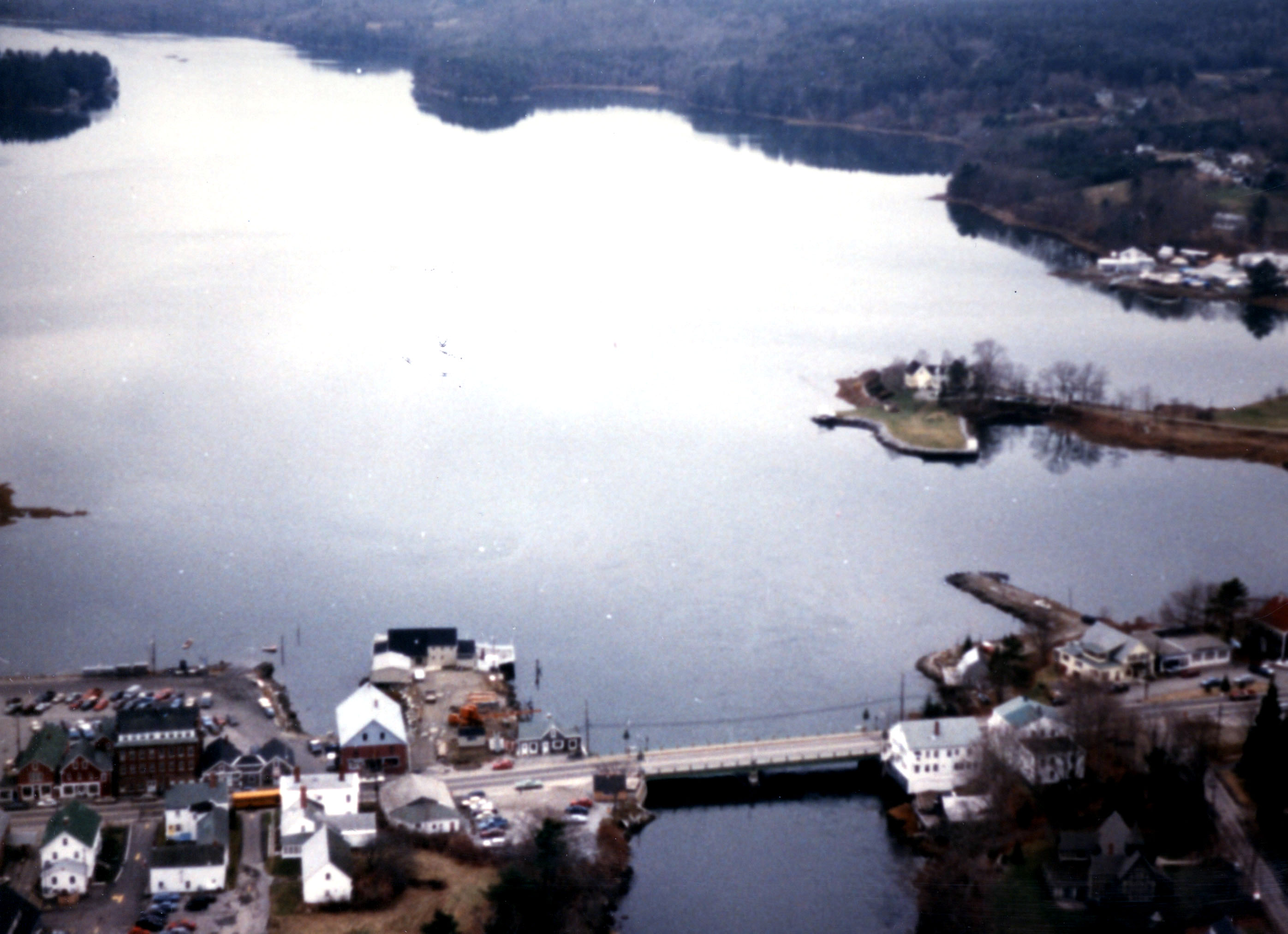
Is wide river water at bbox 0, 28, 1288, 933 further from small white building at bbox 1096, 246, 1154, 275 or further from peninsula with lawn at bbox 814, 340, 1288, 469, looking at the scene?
small white building at bbox 1096, 246, 1154, 275

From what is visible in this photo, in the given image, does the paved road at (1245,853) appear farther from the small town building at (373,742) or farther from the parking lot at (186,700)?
the parking lot at (186,700)

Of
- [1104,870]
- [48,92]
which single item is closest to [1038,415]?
[1104,870]

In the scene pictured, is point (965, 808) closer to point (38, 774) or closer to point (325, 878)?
point (325, 878)

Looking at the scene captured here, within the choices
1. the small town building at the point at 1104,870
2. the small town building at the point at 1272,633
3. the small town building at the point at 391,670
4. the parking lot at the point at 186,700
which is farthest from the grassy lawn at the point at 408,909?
the small town building at the point at 1272,633

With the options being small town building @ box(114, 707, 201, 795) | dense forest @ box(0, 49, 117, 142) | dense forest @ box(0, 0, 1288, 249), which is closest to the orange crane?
small town building @ box(114, 707, 201, 795)

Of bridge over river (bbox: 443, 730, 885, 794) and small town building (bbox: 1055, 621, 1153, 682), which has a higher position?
small town building (bbox: 1055, 621, 1153, 682)

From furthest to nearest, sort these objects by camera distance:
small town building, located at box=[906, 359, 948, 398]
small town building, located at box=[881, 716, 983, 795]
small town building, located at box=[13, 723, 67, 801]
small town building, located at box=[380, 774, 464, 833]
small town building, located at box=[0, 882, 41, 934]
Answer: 1. small town building, located at box=[906, 359, 948, 398]
2. small town building, located at box=[881, 716, 983, 795]
3. small town building, located at box=[13, 723, 67, 801]
4. small town building, located at box=[380, 774, 464, 833]
5. small town building, located at box=[0, 882, 41, 934]

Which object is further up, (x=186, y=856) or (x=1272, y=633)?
(x=1272, y=633)
